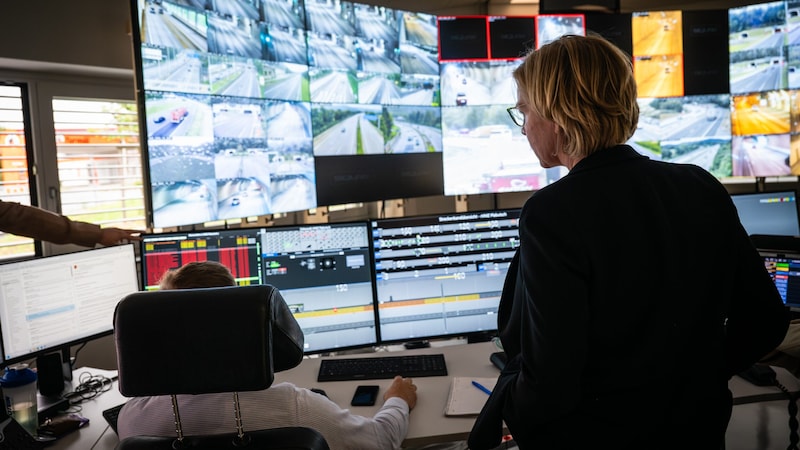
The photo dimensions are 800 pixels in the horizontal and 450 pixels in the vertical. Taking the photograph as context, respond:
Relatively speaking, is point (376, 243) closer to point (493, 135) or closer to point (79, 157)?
point (493, 135)

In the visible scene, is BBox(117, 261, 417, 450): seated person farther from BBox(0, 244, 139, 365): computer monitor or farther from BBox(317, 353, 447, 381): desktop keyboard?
BBox(0, 244, 139, 365): computer monitor

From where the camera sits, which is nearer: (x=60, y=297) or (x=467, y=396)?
(x=467, y=396)

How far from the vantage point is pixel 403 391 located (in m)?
1.76

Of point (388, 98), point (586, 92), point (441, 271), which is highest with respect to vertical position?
point (388, 98)

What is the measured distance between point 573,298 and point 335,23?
2.32 meters

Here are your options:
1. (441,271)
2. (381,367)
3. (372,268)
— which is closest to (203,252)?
(372,268)

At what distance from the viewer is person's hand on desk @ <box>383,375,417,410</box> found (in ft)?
5.69

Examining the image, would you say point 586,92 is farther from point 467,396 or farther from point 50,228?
point 50,228

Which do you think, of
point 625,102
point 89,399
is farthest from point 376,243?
point 625,102

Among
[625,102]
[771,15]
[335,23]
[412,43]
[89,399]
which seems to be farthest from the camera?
[771,15]

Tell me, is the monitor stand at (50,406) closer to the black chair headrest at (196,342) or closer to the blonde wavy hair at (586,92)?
the black chair headrest at (196,342)

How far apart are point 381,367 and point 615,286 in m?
1.15

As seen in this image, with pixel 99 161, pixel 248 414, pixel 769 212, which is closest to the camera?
pixel 248 414

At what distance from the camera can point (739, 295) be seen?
1172mm
